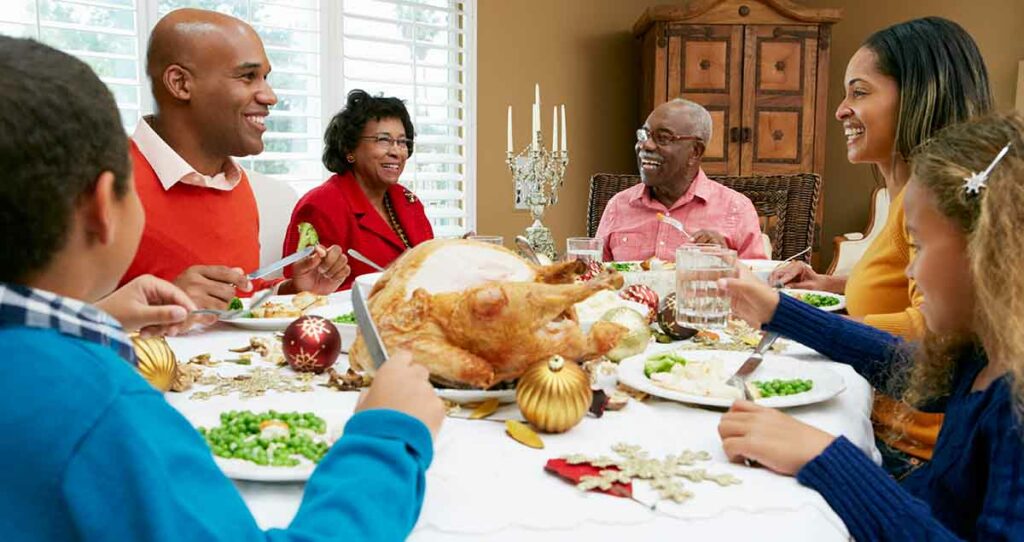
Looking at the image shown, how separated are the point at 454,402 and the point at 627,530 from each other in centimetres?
36

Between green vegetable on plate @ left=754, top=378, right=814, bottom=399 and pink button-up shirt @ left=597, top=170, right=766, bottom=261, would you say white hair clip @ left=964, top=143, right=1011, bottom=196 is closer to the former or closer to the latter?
green vegetable on plate @ left=754, top=378, right=814, bottom=399

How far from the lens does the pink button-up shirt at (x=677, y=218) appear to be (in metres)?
3.39

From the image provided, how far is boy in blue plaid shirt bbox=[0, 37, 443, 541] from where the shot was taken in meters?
0.56

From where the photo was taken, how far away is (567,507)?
0.75m

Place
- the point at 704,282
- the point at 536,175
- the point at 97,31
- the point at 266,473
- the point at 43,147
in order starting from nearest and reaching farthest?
1. the point at 43,147
2. the point at 266,473
3. the point at 704,282
4. the point at 536,175
5. the point at 97,31

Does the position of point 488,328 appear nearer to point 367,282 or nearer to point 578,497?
point 578,497

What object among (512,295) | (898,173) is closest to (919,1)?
(898,173)

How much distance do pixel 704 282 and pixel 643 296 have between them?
21 centimetres

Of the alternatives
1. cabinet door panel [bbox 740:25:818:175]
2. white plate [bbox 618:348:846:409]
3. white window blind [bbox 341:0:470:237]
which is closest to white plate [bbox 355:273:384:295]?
white plate [bbox 618:348:846:409]

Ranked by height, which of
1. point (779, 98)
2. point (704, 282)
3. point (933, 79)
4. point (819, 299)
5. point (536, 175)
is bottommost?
point (819, 299)

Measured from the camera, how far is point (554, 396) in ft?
3.01

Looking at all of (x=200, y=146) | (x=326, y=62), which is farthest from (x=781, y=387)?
(x=326, y=62)

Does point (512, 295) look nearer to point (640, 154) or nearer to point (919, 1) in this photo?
point (640, 154)

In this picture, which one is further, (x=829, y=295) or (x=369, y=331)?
(x=829, y=295)
